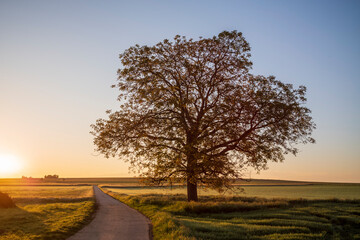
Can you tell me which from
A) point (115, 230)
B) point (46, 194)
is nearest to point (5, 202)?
point (115, 230)

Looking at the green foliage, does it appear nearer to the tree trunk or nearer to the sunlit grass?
the sunlit grass

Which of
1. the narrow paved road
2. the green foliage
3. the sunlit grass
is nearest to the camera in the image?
the narrow paved road

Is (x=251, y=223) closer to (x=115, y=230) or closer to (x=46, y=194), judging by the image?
(x=115, y=230)

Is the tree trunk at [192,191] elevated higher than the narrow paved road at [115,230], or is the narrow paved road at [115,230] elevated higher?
the tree trunk at [192,191]

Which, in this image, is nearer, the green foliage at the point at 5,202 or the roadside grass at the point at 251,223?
the roadside grass at the point at 251,223

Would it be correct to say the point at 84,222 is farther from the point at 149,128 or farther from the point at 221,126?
the point at 221,126

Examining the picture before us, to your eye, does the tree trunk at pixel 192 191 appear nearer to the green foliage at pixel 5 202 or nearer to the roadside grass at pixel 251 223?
the roadside grass at pixel 251 223

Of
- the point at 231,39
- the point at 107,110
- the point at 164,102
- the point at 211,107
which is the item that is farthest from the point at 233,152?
the point at 107,110

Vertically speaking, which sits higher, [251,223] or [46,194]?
[251,223]

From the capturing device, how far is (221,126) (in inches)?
1009

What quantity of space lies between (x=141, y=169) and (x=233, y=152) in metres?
8.83

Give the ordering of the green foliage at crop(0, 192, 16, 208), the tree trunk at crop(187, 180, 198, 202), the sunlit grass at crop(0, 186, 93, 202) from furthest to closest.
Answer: the sunlit grass at crop(0, 186, 93, 202) < the green foliage at crop(0, 192, 16, 208) < the tree trunk at crop(187, 180, 198, 202)

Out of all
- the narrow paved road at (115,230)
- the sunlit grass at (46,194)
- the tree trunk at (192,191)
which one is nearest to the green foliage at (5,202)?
the sunlit grass at (46,194)

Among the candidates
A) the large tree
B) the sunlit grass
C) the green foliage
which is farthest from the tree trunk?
the sunlit grass
